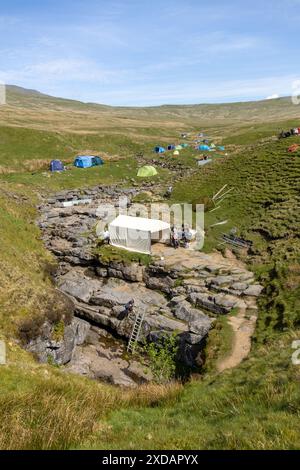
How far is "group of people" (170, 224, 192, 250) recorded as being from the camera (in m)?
39.2

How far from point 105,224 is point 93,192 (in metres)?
18.3

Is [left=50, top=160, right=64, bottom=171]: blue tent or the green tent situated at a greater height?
[left=50, top=160, right=64, bottom=171]: blue tent

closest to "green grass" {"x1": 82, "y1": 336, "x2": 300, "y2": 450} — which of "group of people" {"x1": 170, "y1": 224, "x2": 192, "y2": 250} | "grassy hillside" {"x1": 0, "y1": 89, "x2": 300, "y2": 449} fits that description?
"grassy hillside" {"x1": 0, "y1": 89, "x2": 300, "y2": 449}

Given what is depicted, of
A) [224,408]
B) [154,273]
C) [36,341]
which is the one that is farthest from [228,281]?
[224,408]

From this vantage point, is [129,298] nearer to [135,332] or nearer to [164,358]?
[135,332]

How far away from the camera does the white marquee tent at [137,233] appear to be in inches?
1500

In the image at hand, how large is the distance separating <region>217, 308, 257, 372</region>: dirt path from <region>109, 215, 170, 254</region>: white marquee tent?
13230 mm

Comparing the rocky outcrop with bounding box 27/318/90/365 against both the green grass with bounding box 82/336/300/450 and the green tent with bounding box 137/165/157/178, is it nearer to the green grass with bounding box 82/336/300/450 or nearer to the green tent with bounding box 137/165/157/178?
the green grass with bounding box 82/336/300/450

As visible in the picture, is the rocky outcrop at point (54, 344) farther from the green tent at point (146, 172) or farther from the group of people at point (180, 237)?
the green tent at point (146, 172)

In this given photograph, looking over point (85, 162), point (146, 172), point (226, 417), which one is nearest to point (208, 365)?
point (226, 417)

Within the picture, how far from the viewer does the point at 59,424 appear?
977cm

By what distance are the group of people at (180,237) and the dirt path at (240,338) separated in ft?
40.5

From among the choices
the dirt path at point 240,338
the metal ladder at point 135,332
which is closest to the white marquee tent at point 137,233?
the metal ladder at point 135,332
